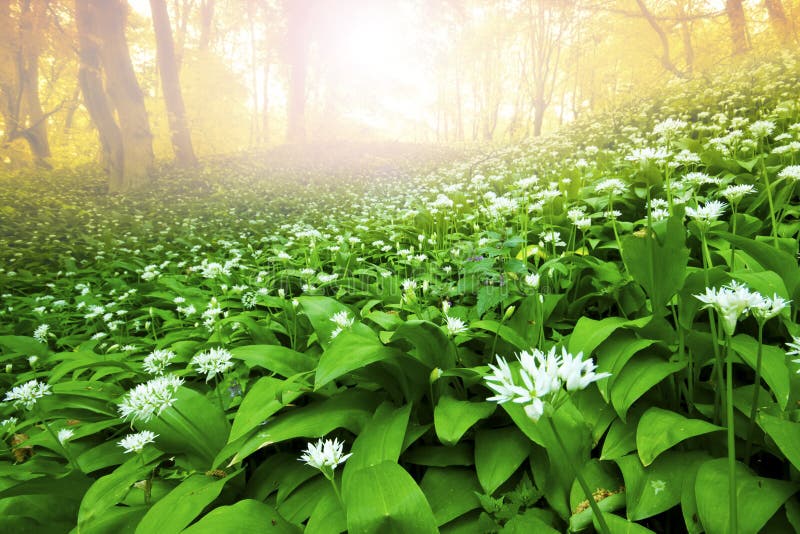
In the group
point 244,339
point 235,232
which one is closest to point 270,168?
point 235,232

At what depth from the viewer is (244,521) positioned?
2.87ft

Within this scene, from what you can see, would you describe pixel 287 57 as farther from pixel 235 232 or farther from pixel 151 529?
pixel 151 529

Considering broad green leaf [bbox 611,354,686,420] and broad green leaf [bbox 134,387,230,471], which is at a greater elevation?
broad green leaf [bbox 611,354,686,420]

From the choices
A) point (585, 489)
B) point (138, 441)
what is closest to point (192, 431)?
point (138, 441)

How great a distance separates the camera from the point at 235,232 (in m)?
6.51

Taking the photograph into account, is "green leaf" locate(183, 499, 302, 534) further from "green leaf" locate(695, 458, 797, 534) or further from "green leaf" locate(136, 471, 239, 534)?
"green leaf" locate(695, 458, 797, 534)

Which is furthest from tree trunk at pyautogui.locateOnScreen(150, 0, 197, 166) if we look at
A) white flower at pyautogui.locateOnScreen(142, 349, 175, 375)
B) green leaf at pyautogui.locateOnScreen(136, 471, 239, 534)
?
green leaf at pyautogui.locateOnScreen(136, 471, 239, 534)

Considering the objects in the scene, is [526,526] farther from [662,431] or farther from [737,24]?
[737,24]

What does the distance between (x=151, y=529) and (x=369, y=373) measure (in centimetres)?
69

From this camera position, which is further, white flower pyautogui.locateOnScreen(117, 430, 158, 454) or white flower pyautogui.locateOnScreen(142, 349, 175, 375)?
white flower pyautogui.locateOnScreen(142, 349, 175, 375)

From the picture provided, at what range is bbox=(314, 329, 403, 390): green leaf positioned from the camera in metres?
1.01

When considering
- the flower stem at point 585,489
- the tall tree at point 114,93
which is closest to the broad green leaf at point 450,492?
the flower stem at point 585,489

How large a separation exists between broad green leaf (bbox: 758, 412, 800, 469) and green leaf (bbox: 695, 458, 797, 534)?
2.8 inches

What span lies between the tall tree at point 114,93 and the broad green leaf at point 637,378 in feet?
35.0
